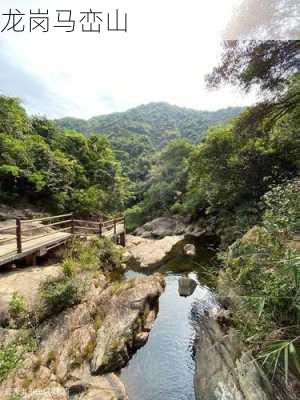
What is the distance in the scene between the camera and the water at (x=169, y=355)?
4.10 metres

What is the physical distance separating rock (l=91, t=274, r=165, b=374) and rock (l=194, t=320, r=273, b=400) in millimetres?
1367

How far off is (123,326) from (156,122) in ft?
201

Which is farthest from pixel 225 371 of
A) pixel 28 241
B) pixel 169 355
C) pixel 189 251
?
pixel 189 251

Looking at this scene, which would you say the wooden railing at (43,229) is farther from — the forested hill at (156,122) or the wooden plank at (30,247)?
the forested hill at (156,122)

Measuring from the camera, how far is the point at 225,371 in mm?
3434

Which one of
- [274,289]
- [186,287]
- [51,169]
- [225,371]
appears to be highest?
[51,169]

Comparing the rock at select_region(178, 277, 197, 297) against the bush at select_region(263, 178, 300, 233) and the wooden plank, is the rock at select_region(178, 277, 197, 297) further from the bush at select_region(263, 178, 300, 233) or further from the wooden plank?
the wooden plank

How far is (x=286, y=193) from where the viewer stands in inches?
176

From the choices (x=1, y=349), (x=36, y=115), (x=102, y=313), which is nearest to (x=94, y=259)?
(x=102, y=313)

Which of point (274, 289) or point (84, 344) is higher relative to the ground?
point (274, 289)

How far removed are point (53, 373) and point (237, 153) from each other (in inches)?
413

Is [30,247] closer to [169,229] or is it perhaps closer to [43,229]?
[43,229]

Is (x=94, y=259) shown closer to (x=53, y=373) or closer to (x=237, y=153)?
(x=53, y=373)

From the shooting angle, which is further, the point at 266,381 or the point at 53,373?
the point at 53,373
